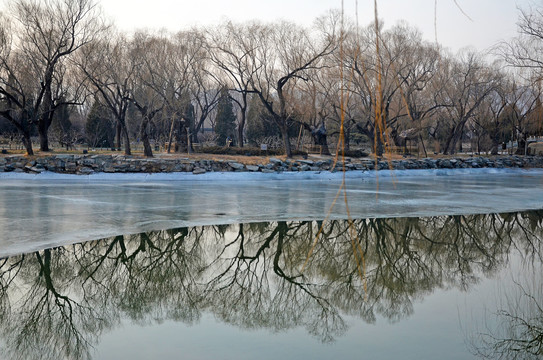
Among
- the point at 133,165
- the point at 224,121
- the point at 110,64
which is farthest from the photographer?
the point at 224,121

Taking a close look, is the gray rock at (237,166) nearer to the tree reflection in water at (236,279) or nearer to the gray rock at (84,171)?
the gray rock at (84,171)

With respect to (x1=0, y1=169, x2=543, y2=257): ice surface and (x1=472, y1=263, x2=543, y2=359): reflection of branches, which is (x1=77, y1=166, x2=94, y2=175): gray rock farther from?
(x1=472, y1=263, x2=543, y2=359): reflection of branches

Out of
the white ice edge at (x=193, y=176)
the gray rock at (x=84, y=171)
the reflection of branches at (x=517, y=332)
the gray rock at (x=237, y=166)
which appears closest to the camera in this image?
the reflection of branches at (x=517, y=332)

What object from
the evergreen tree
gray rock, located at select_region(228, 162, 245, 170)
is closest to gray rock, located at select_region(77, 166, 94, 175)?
gray rock, located at select_region(228, 162, 245, 170)

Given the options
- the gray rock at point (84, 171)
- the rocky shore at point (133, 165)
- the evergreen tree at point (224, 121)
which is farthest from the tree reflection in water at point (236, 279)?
the evergreen tree at point (224, 121)

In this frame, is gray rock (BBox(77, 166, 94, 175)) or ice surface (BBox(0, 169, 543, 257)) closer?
ice surface (BBox(0, 169, 543, 257))

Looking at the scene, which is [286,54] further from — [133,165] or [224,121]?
[224,121]

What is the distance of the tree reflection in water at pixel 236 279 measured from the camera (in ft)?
14.9

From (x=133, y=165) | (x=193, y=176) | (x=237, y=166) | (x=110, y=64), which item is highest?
(x=110, y=64)

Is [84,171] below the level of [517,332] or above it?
above

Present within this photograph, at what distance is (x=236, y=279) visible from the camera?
5973 millimetres

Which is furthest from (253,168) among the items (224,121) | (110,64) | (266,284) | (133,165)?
(224,121)

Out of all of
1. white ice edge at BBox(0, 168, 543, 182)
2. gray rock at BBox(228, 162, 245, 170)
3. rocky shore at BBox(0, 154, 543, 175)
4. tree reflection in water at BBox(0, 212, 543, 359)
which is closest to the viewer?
tree reflection in water at BBox(0, 212, 543, 359)

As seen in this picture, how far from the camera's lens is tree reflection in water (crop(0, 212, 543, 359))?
14.9 ft
